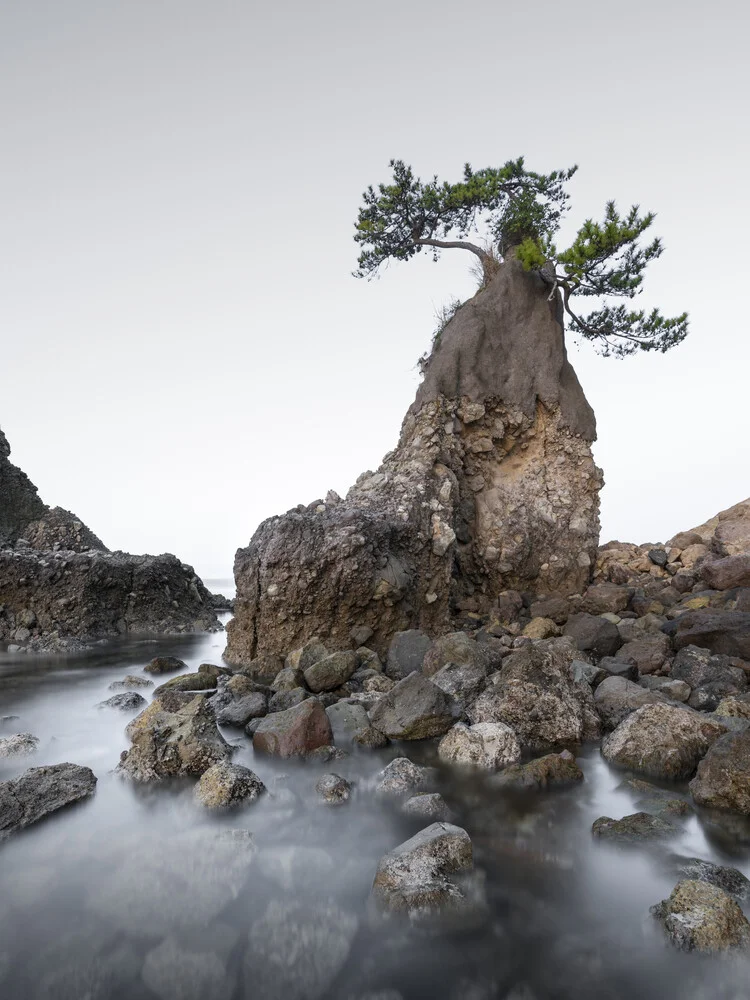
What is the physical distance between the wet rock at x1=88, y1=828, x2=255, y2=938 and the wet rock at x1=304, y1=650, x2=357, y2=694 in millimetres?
3805

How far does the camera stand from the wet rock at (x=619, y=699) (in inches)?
263

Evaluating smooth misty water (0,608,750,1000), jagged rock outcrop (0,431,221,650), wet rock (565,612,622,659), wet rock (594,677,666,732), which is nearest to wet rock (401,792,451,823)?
smooth misty water (0,608,750,1000)

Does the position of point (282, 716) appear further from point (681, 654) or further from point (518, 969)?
point (681, 654)

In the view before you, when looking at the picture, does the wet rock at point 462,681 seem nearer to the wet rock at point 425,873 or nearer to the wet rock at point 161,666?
the wet rock at point 425,873

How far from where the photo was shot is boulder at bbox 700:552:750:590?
35.8 ft

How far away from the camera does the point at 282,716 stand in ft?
21.4

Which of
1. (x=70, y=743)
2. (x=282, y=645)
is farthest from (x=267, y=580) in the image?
(x=70, y=743)

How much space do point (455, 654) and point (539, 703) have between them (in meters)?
1.64

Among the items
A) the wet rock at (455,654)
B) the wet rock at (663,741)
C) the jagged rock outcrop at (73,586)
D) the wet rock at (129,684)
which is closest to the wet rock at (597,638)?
the wet rock at (455,654)

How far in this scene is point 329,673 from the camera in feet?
27.7

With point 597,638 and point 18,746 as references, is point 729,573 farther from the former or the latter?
point 18,746

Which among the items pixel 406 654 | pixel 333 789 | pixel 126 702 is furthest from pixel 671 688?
pixel 126 702

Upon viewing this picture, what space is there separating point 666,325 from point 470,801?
14.2 metres

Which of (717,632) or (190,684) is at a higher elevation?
(717,632)
